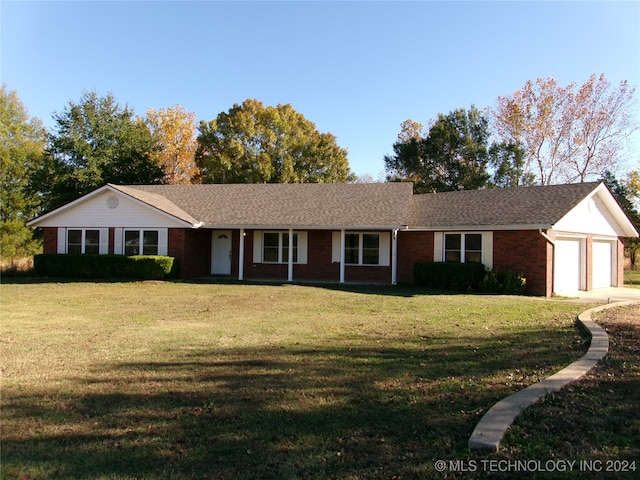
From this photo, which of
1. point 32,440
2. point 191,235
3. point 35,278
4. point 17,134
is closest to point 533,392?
point 32,440

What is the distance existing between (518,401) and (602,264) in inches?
788

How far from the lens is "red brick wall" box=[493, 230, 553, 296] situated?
16.7 meters

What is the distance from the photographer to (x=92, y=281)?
2000 cm

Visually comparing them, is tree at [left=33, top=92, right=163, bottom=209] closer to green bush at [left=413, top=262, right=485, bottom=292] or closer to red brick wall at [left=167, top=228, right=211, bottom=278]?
red brick wall at [left=167, top=228, right=211, bottom=278]

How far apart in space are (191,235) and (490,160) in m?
27.2

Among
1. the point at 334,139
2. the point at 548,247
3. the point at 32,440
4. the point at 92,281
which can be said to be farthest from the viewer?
the point at 334,139

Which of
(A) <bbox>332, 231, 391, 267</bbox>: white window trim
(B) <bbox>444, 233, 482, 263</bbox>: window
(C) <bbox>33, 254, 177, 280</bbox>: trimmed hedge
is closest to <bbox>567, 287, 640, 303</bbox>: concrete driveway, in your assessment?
(B) <bbox>444, 233, 482, 263</bbox>: window

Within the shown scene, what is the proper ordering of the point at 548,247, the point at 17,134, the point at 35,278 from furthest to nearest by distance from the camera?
the point at 17,134 < the point at 35,278 < the point at 548,247

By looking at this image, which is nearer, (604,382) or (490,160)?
(604,382)

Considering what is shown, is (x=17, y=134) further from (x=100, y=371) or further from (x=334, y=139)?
(x=100, y=371)

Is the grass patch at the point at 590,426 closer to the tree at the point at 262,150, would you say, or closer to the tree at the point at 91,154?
the tree at the point at 91,154

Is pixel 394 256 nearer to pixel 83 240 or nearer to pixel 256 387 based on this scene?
pixel 83 240

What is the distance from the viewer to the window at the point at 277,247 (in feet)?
71.7

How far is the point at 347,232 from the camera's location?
21.2 metres
